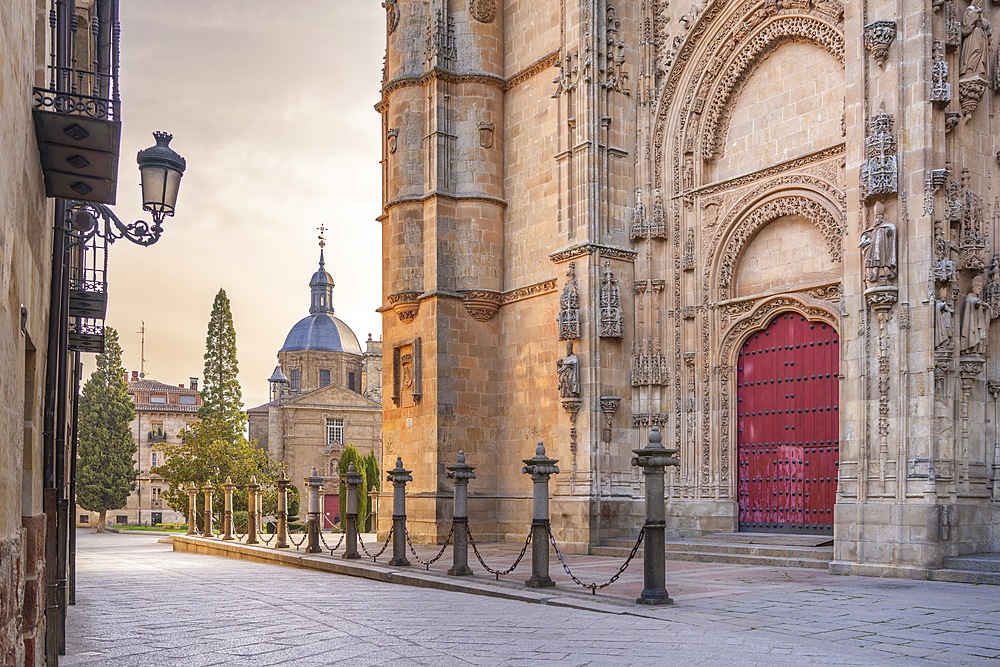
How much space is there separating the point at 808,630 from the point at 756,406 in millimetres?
8576

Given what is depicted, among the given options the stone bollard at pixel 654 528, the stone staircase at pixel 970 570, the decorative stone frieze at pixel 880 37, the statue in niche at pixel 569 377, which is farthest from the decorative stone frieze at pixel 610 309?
the stone staircase at pixel 970 570

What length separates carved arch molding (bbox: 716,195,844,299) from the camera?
15633 mm

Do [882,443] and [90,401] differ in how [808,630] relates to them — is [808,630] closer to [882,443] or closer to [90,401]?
[882,443]

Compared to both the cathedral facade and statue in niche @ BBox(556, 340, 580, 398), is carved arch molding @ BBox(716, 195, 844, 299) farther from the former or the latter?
statue in niche @ BBox(556, 340, 580, 398)

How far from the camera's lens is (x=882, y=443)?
1327 cm

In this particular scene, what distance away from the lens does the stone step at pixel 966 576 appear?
11852 millimetres

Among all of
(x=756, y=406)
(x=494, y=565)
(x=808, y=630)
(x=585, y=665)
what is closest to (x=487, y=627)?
(x=585, y=665)

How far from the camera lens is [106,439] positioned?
58688mm

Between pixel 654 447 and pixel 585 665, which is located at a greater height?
pixel 654 447

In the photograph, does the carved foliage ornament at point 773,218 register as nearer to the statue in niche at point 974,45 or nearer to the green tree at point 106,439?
the statue in niche at point 974,45

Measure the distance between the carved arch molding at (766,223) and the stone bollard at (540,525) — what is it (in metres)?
5.95

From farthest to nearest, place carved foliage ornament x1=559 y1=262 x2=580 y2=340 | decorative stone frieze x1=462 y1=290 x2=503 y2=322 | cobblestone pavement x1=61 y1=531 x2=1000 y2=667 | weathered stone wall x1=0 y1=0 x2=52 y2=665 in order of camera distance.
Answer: decorative stone frieze x1=462 y1=290 x2=503 y2=322
carved foliage ornament x1=559 y1=262 x2=580 y2=340
cobblestone pavement x1=61 y1=531 x2=1000 y2=667
weathered stone wall x1=0 y1=0 x2=52 y2=665

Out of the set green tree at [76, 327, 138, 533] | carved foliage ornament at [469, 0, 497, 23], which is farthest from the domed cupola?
carved foliage ornament at [469, 0, 497, 23]

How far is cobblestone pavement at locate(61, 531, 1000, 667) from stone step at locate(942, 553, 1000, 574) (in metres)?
0.56
